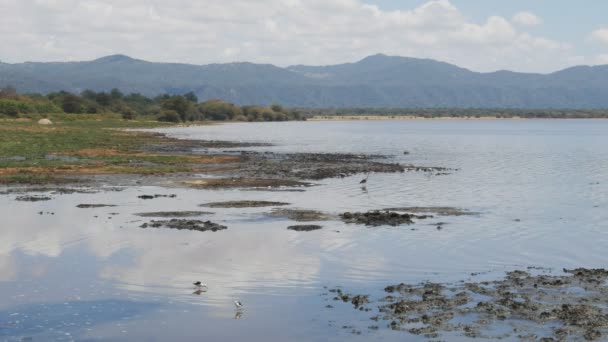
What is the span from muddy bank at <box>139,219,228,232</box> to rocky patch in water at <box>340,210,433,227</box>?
18.5 feet

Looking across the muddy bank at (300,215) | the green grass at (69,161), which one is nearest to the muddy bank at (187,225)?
the muddy bank at (300,215)

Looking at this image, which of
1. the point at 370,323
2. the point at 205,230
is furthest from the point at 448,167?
the point at 370,323

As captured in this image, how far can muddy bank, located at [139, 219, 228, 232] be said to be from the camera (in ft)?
93.6

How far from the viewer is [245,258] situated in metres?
23.2

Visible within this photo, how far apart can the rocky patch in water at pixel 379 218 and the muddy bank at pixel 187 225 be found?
5.64 metres

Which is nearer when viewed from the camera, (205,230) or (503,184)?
(205,230)

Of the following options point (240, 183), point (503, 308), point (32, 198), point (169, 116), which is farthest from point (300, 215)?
point (169, 116)

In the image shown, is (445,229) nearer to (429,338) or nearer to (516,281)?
(516,281)

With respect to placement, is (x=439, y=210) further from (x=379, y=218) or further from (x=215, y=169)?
(x=215, y=169)

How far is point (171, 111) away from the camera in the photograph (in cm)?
19288

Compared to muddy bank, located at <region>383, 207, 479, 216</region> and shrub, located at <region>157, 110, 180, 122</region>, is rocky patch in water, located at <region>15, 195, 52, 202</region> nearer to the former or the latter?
muddy bank, located at <region>383, 207, 479, 216</region>

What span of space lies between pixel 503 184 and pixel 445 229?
833 inches

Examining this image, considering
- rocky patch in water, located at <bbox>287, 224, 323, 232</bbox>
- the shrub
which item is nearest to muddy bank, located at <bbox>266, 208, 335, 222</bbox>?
rocky patch in water, located at <bbox>287, 224, 323, 232</bbox>

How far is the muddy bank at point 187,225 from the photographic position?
28516mm
